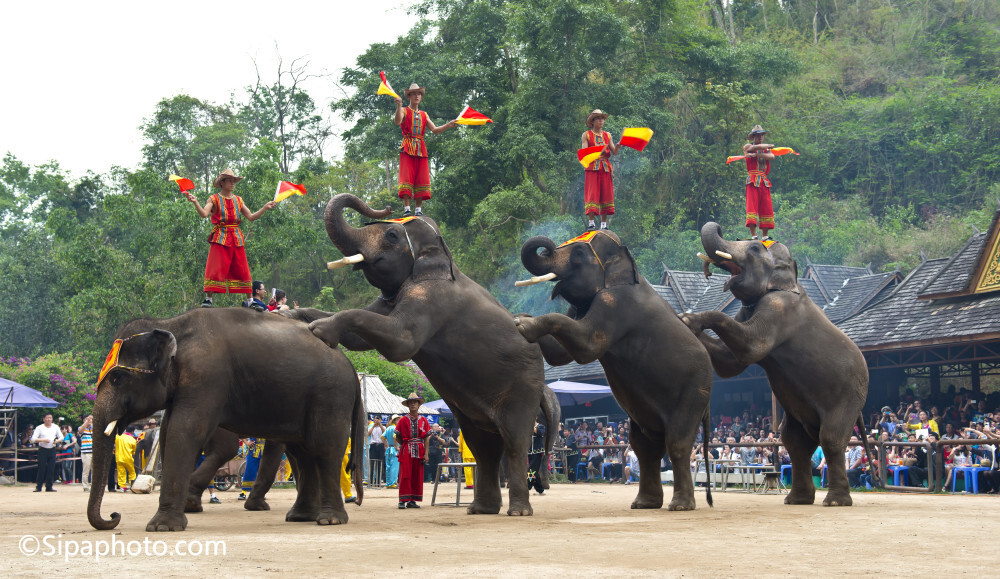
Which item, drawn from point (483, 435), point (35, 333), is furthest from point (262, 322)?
point (35, 333)

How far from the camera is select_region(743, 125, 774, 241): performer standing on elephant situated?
45.5ft

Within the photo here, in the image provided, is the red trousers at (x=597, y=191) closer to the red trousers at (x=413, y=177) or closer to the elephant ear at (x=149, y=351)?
the red trousers at (x=413, y=177)

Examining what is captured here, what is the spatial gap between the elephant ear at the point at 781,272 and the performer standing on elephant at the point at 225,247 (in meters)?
6.27

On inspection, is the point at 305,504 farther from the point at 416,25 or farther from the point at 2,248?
the point at 2,248

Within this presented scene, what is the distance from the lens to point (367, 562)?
6523mm

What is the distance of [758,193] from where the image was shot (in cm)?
1398

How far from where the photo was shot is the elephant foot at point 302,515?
34.7 ft

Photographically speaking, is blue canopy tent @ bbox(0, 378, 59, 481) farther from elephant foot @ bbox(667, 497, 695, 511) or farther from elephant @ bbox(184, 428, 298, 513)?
elephant foot @ bbox(667, 497, 695, 511)

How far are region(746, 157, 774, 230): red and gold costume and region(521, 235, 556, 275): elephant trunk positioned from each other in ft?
12.8

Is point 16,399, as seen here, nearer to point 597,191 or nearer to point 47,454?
point 47,454

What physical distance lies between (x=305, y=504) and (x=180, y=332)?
234cm
